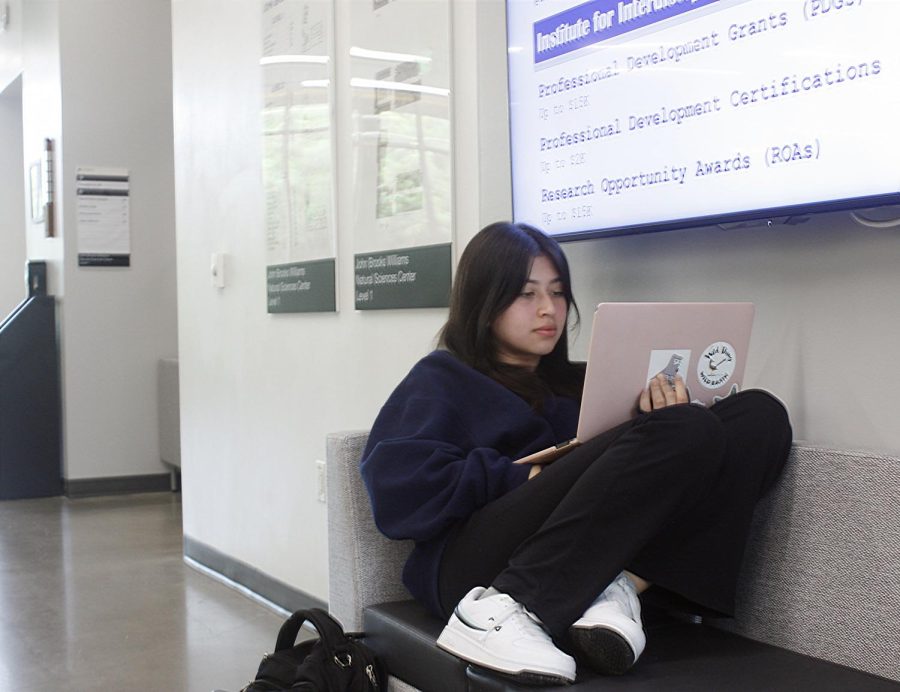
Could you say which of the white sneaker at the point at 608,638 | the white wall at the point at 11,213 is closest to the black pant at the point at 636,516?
the white sneaker at the point at 608,638

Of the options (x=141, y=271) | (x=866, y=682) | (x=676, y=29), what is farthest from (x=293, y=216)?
(x=141, y=271)

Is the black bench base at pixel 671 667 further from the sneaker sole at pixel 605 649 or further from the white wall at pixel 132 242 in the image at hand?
the white wall at pixel 132 242

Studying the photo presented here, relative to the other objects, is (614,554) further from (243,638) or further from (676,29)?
(243,638)

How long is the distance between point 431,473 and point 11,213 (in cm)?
782

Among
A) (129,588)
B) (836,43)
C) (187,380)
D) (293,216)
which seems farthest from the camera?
(187,380)

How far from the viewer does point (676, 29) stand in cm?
214

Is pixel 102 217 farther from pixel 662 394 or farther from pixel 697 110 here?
pixel 662 394

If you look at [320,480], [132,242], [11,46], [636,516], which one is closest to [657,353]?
[636,516]

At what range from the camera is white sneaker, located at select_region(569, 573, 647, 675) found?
1689 millimetres

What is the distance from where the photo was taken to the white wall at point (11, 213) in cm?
879

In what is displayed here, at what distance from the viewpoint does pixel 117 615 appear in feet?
12.4

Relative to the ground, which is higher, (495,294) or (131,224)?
(131,224)

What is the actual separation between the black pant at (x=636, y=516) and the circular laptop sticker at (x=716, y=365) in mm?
71

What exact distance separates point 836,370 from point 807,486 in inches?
9.1
